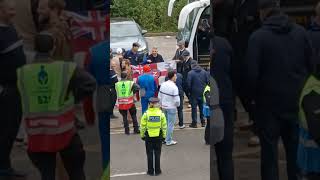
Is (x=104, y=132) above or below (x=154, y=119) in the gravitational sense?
above

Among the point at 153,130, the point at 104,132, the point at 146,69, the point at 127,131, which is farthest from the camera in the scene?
the point at 146,69

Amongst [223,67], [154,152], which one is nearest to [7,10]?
[223,67]

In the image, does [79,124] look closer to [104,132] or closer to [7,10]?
[104,132]

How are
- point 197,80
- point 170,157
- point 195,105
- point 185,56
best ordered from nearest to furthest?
1. point 170,157
2. point 197,80
3. point 195,105
4. point 185,56

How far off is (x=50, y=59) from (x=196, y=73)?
7.00 metres

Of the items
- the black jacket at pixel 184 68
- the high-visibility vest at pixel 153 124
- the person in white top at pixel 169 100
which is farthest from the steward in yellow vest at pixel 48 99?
the black jacket at pixel 184 68

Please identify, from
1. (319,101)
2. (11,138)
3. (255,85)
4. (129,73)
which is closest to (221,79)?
(255,85)

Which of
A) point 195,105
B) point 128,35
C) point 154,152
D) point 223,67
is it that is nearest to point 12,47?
point 223,67

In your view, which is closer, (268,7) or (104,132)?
(268,7)

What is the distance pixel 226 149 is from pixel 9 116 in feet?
3.13

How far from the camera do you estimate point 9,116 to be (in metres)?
2.75

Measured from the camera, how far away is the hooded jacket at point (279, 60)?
2.73 m

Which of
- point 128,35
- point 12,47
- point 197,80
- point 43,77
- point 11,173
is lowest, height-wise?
point 197,80

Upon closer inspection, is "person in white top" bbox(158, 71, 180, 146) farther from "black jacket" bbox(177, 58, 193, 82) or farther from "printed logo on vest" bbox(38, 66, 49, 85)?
"printed logo on vest" bbox(38, 66, 49, 85)
